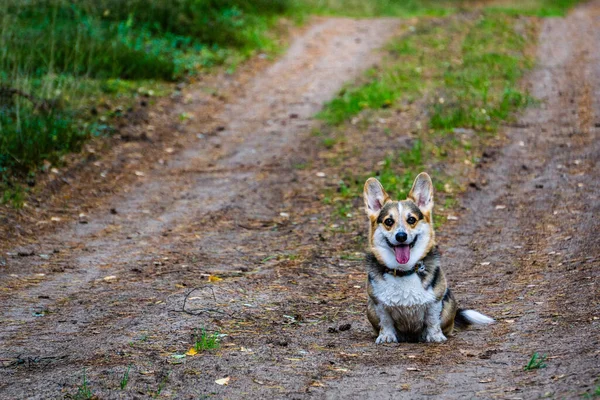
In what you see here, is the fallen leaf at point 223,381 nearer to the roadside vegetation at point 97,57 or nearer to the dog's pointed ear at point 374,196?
the dog's pointed ear at point 374,196

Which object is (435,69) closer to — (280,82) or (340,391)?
(280,82)

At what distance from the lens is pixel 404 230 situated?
20.0ft

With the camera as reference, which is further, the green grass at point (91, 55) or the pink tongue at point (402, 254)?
the green grass at point (91, 55)

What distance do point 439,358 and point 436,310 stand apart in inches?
18.5

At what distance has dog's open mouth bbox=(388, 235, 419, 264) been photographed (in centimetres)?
614

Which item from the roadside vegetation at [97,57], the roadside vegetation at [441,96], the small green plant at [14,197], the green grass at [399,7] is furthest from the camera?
the green grass at [399,7]

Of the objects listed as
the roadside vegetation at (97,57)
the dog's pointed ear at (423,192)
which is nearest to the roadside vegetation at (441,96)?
the roadside vegetation at (97,57)

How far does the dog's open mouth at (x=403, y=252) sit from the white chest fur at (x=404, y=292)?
146 millimetres

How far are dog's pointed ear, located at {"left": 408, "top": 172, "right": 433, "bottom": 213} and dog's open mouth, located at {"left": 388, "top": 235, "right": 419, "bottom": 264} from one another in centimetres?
34

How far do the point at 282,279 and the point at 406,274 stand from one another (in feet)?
7.63

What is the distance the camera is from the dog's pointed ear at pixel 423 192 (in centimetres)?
639

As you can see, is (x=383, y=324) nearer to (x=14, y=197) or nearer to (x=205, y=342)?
(x=205, y=342)

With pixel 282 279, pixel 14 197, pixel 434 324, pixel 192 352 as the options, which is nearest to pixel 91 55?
pixel 14 197

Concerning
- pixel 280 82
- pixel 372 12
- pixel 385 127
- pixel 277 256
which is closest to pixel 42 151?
pixel 277 256
